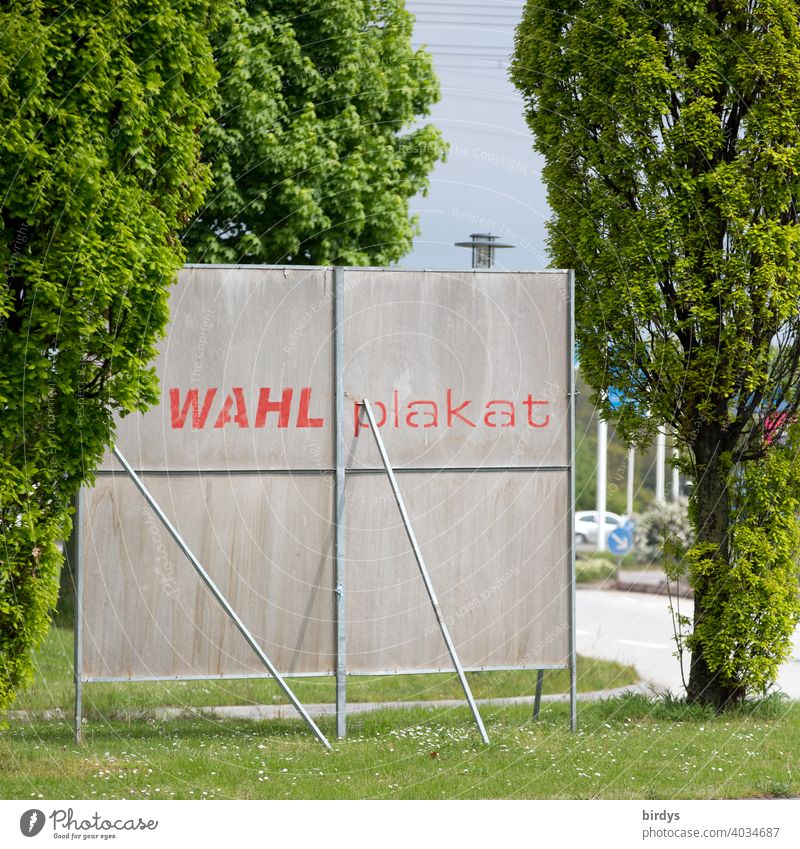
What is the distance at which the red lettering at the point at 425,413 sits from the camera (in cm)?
878

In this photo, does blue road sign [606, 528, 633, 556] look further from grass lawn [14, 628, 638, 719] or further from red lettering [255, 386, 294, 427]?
red lettering [255, 386, 294, 427]

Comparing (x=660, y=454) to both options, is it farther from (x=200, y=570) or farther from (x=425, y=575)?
(x=200, y=570)

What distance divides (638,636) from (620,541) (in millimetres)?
8477

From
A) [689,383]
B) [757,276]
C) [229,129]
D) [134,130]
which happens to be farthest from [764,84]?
[229,129]

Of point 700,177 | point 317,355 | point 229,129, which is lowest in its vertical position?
point 317,355

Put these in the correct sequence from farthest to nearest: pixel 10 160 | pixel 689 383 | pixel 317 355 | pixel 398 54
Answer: pixel 398 54 → pixel 689 383 → pixel 317 355 → pixel 10 160

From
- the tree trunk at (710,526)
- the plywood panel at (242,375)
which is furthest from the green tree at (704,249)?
the plywood panel at (242,375)

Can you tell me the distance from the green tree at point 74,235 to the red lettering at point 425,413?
7.52 ft

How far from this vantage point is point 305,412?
8609 mm

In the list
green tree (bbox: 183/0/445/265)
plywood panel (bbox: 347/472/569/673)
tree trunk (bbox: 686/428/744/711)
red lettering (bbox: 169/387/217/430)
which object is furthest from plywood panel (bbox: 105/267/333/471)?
green tree (bbox: 183/0/445/265)

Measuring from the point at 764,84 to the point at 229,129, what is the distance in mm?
6528

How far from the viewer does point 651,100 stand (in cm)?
889

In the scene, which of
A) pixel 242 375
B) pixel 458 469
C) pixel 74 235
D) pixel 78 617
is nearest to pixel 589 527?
pixel 458 469

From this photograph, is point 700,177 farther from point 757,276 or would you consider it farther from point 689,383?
point 689,383
